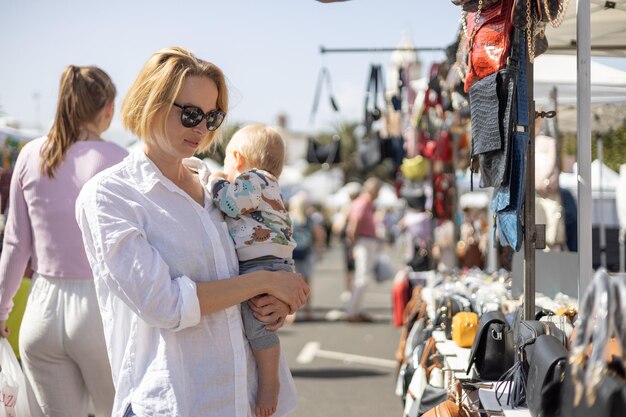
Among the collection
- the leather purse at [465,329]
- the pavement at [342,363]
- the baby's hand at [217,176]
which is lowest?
the pavement at [342,363]

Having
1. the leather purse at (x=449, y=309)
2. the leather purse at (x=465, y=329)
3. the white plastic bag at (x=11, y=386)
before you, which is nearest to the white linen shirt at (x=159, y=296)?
the white plastic bag at (x=11, y=386)

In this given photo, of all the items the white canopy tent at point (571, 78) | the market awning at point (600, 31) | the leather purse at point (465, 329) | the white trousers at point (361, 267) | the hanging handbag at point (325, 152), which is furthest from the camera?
the white trousers at point (361, 267)

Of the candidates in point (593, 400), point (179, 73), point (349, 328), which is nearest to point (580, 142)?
point (593, 400)

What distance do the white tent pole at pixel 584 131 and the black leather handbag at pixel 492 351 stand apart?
0.54 meters

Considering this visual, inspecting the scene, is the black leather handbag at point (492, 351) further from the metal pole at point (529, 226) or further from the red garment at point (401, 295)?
the red garment at point (401, 295)

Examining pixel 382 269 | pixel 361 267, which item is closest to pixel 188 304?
pixel 361 267

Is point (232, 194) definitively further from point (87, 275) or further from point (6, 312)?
point (6, 312)

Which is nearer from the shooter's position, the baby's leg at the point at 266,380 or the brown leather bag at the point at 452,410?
the baby's leg at the point at 266,380

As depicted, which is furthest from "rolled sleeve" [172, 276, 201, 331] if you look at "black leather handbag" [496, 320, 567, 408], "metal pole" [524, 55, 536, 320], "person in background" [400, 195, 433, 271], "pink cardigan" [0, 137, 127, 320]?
"person in background" [400, 195, 433, 271]

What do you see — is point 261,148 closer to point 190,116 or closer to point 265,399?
point 190,116

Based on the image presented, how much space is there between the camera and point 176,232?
7.21 feet

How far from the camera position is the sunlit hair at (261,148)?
2.67 meters

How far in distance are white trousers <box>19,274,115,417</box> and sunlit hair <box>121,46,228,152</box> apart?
3.49ft

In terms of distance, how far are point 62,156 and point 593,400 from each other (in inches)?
89.4
